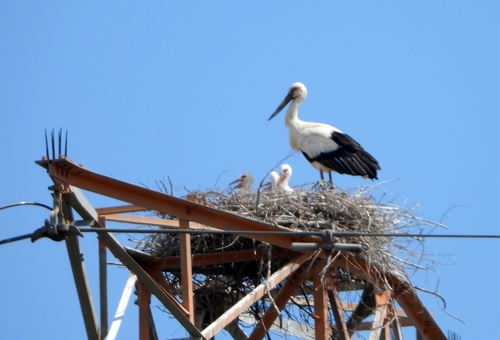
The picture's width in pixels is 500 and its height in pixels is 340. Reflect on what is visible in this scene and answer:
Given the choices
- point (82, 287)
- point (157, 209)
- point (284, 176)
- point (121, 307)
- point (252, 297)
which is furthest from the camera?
point (284, 176)

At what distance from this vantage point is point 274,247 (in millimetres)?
11039

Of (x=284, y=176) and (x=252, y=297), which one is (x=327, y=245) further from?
(x=284, y=176)

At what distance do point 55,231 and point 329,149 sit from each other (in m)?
7.01

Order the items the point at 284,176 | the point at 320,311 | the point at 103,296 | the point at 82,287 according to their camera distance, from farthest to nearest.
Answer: the point at 284,176 < the point at 320,311 < the point at 103,296 < the point at 82,287

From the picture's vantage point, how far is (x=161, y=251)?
448 inches

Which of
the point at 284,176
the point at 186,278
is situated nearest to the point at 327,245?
the point at 186,278

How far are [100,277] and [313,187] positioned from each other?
373 centimetres

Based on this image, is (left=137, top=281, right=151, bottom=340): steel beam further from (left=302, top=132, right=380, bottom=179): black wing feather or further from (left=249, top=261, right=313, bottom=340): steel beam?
(left=302, top=132, right=380, bottom=179): black wing feather

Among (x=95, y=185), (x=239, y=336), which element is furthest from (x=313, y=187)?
(x=95, y=185)

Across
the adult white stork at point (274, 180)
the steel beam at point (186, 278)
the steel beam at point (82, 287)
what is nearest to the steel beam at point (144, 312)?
the steel beam at point (186, 278)

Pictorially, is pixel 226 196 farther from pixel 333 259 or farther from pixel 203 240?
pixel 333 259

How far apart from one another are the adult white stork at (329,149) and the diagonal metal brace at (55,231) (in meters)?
6.50

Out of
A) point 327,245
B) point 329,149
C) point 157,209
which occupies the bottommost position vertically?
point 327,245

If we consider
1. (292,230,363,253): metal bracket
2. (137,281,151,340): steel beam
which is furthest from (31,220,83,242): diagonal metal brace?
(137,281,151,340): steel beam
